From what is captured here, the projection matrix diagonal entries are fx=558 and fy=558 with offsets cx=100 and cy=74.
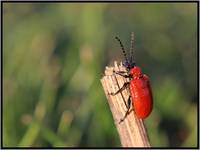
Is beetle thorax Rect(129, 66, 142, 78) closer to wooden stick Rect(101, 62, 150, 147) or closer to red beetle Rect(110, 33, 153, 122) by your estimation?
red beetle Rect(110, 33, 153, 122)

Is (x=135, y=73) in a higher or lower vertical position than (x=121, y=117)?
higher

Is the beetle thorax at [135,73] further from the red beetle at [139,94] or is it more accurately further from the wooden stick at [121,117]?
the wooden stick at [121,117]

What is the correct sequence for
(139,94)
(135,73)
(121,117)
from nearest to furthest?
1. (121,117)
2. (139,94)
3. (135,73)

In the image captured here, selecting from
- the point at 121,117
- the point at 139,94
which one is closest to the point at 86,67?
the point at 139,94

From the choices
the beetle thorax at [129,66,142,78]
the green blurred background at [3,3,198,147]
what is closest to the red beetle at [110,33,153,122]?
the beetle thorax at [129,66,142,78]

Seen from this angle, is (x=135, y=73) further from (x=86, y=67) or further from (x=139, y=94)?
(x=86, y=67)

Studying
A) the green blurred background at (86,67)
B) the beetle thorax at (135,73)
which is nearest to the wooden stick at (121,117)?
the beetle thorax at (135,73)
